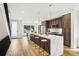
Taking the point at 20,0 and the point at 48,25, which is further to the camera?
the point at 48,25

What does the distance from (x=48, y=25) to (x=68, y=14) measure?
0.95 meters

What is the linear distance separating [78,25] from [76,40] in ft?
2.20

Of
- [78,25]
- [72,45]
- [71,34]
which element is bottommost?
[72,45]

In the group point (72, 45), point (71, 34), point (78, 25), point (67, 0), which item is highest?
point (67, 0)

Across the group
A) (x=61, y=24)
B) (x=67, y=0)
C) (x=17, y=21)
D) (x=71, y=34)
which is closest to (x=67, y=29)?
(x=71, y=34)

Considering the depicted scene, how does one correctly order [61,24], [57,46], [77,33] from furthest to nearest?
[77,33] < [61,24] < [57,46]

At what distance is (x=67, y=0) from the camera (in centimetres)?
182

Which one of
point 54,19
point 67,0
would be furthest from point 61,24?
point 67,0

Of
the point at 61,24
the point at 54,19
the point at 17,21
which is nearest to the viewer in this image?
the point at 54,19

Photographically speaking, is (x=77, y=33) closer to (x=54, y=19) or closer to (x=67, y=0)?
(x=54, y=19)

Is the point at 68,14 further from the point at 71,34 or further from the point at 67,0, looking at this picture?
the point at 67,0

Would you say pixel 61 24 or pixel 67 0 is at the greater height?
pixel 67 0

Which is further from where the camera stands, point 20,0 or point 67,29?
point 67,29

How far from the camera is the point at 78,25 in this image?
5746mm
